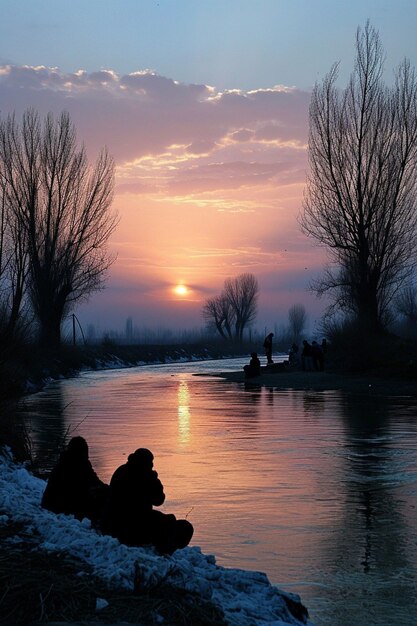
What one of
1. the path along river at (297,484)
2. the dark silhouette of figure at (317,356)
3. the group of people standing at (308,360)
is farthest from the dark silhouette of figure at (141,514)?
the dark silhouette of figure at (317,356)

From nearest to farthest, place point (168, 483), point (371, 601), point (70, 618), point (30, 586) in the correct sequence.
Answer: point (70, 618) → point (30, 586) → point (371, 601) → point (168, 483)

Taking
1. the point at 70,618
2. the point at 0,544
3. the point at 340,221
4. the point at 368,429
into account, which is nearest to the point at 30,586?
the point at 70,618

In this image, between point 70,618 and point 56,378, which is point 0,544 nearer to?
point 70,618

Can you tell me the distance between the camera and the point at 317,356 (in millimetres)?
37969

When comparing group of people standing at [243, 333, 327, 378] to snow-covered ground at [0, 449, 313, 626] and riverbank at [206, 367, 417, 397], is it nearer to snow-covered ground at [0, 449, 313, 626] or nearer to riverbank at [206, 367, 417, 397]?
riverbank at [206, 367, 417, 397]

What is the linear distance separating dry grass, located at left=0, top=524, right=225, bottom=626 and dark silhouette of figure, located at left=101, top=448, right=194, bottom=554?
800 millimetres

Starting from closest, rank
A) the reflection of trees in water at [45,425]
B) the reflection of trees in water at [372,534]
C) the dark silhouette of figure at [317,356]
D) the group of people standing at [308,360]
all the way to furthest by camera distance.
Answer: the reflection of trees in water at [372,534] < the reflection of trees in water at [45,425] < the group of people standing at [308,360] < the dark silhouette of figure at [317,356]

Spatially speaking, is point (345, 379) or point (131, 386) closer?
point (345, 379)

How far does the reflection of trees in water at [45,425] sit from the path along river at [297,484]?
0.08m

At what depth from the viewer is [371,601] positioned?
6102mm

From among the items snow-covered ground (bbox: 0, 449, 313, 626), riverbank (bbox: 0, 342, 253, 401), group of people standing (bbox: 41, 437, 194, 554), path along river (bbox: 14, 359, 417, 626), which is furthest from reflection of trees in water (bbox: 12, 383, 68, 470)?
group of people standing (bbox: 41, 437, 194, 554)

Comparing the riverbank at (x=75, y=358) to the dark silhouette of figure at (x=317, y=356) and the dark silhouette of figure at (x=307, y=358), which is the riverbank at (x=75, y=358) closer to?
the dark silhouette of figure at (x=307, y=358)

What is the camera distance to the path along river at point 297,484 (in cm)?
665

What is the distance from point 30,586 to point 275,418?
48.2ft
